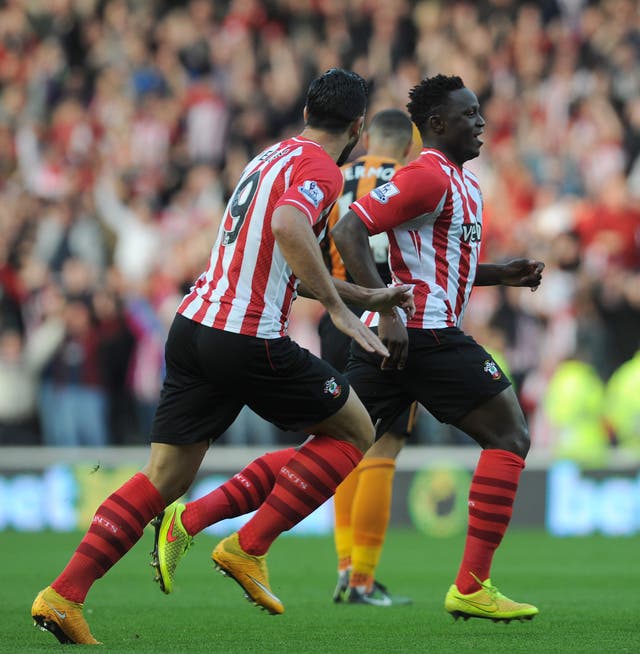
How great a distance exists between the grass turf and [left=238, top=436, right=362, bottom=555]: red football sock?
45 cm

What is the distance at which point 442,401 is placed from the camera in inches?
263

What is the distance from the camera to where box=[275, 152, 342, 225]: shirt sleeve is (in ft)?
19.0

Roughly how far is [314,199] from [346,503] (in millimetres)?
2888

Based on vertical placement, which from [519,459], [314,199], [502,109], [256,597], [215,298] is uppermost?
[502,109]

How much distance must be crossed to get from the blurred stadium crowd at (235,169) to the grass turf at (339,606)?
8.81ft

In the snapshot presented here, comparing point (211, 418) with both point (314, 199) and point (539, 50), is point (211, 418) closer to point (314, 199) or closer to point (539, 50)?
point (314, 199)

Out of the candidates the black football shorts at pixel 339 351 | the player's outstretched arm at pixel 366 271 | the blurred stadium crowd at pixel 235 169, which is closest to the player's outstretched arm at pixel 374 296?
the player's outstretched arm at pixel 366 271

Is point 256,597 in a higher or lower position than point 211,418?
lower

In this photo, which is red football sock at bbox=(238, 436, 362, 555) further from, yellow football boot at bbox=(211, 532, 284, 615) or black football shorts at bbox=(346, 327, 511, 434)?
black football shorts at bbox=(346, 327, 511, 434)

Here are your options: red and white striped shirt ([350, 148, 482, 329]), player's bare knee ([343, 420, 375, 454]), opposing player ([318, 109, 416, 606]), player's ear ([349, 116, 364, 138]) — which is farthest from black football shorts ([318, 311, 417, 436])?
player's ear ([349, 116, 364, 138])

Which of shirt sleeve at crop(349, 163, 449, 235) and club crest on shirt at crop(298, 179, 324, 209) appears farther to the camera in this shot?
shirt sleeve at crop(349, 163, 449, 235)

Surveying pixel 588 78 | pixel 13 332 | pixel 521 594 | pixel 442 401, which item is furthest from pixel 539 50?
pixel 442 401

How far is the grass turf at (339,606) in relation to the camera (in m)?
5.96

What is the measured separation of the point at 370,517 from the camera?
788cm
